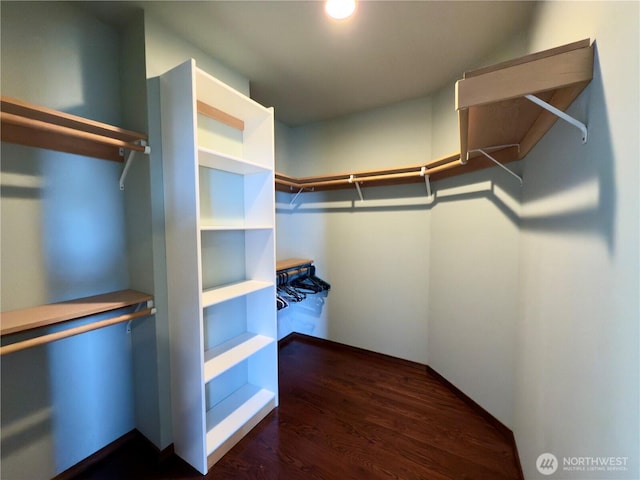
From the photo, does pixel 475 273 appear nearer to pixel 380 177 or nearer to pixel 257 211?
pixel 380 177

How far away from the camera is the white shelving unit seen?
1296 mm

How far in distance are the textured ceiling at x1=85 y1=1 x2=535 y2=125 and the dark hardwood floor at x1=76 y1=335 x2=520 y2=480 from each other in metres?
2.48

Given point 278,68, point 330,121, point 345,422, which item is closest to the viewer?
point 345,422

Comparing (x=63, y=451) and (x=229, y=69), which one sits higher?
(x=229, y=69)

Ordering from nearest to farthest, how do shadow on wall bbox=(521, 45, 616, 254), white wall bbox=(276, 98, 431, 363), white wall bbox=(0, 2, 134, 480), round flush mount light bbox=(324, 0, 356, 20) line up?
shadow on wall bbox=(521, 45, 616, 254), white wall bbox=(0, 2, 134, 480), round flush mount light bbox=(324, 0, 356, 20), white wall bbox=(276, 98, 431, 363)

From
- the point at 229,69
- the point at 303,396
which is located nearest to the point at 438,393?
the point at 303,396

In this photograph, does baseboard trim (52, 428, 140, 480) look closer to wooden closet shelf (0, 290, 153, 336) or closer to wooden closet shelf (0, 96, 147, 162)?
wooden closet shelf (0, 290, 153, 336)

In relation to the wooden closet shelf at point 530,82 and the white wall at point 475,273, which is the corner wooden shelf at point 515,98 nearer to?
the wooden closet shelf at point 530,82

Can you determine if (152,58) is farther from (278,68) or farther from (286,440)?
(286,440)

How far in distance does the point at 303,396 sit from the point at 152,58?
97.2 inches

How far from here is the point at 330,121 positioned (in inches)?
107

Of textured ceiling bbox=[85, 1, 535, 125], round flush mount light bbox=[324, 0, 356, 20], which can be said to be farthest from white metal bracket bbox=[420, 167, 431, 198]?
round flush mount light bbox=[324, 0, 356, 20]

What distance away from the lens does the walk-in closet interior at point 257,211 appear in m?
0.73

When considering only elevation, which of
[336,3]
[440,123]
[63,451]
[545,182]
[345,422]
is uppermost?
[336,3]
